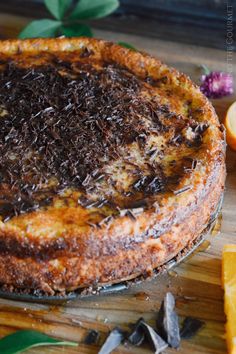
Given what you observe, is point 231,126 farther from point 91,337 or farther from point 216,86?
point 91,337

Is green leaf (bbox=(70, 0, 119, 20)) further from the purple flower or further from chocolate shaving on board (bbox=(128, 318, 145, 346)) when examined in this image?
chocolate shaving on board (bbox=(128, 318, 145, 346))

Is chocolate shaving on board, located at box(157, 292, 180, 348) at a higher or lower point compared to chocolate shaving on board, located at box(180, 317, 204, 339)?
higher

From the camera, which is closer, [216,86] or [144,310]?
[144,310]

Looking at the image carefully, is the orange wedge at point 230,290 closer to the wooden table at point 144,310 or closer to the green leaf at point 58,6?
the wooden table at point 144,310

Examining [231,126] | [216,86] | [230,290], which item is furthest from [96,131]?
[216,86]

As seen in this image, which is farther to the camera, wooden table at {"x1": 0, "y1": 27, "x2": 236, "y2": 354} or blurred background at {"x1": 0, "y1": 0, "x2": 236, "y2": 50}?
blurred background at {"x1": 0, "y1": 0, "x2": 236, "y2": 50}

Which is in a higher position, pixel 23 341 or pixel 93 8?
pixel 93 8

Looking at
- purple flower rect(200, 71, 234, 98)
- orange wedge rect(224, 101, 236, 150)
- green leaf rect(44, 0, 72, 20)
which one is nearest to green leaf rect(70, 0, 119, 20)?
green leaf rect(44, 0, 72, 20)
